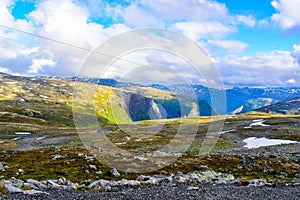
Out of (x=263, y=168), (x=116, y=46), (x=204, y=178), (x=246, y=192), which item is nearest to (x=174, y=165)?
(x=204, y=178)

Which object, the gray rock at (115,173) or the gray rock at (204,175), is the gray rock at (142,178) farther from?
the gray rock at (204,175)

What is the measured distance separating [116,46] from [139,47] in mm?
3595

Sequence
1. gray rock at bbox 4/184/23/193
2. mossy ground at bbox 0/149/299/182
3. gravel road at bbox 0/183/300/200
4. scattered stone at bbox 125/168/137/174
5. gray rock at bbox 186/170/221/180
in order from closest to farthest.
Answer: gravel road at bbox 0/183/300/200 → gray rock at bbox 4/184/23/193 → mossy ground at bbox 0/149/299/182 → gray rock at bbox 186/170/221/180 → scattered stone at bbox 125/168/137/174

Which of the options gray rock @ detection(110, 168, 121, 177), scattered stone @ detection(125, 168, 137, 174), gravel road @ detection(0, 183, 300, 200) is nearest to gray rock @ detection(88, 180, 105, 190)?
gravel road @ detection(0, 183, 300, 200)

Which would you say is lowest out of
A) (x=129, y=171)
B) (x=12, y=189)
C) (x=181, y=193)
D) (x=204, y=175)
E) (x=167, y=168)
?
(x=167, y=168)

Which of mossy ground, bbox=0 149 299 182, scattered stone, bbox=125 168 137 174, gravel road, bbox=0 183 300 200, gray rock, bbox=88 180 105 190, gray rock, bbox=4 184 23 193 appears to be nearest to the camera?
gravel road, bbox=0 183 300 200

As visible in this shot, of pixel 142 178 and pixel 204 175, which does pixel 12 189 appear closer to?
pixel 142 178

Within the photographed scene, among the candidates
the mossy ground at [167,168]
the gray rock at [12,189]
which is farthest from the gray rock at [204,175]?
the gray rock at [12,189]

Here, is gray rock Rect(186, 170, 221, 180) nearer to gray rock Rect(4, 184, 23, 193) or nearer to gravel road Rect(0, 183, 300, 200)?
gravel road Rect(0, 183, 300, 200)

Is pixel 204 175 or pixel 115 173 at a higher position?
pixel 115 173

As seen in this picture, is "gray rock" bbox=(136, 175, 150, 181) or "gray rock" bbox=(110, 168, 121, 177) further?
"gray rock" bbox=(110, 168, 121, 177)

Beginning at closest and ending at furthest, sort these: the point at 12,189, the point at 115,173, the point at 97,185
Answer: the point at 12,189 < the point at 97,185 < the point at 115,173

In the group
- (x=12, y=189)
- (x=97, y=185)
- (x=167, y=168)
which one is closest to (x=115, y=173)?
(x=97, y=185)

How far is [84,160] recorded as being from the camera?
1469 inches
